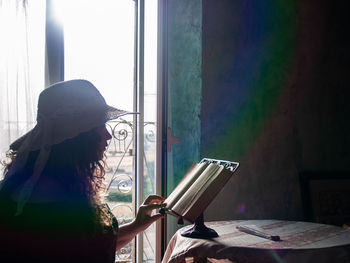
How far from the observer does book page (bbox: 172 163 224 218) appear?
133cm

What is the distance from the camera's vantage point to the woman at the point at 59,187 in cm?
97

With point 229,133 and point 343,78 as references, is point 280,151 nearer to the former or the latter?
point 229,133

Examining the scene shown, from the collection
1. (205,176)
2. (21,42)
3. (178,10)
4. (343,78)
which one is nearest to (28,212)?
(205,176)

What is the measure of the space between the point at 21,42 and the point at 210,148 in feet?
3.87

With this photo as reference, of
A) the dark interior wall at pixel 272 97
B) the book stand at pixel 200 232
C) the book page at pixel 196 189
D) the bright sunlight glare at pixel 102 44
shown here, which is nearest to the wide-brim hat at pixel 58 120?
the book page at pixel 196 189

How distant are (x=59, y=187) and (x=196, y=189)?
568 mm

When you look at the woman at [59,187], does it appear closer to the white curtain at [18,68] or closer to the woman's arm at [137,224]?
the woman's arm at [137,224]

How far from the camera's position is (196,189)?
1.37 metres

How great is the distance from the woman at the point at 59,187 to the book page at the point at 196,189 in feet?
0.95

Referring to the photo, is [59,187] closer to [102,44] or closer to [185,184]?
[185,184]

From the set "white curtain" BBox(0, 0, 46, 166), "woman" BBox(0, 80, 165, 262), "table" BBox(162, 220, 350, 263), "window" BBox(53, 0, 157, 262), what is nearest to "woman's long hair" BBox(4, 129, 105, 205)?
"woman" BBox(0, 80, 165, 262)

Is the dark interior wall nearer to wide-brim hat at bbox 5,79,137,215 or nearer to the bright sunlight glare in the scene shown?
the bright sunlight glare

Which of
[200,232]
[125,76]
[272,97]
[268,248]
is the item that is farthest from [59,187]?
[272,97]

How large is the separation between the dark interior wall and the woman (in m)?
1.00
